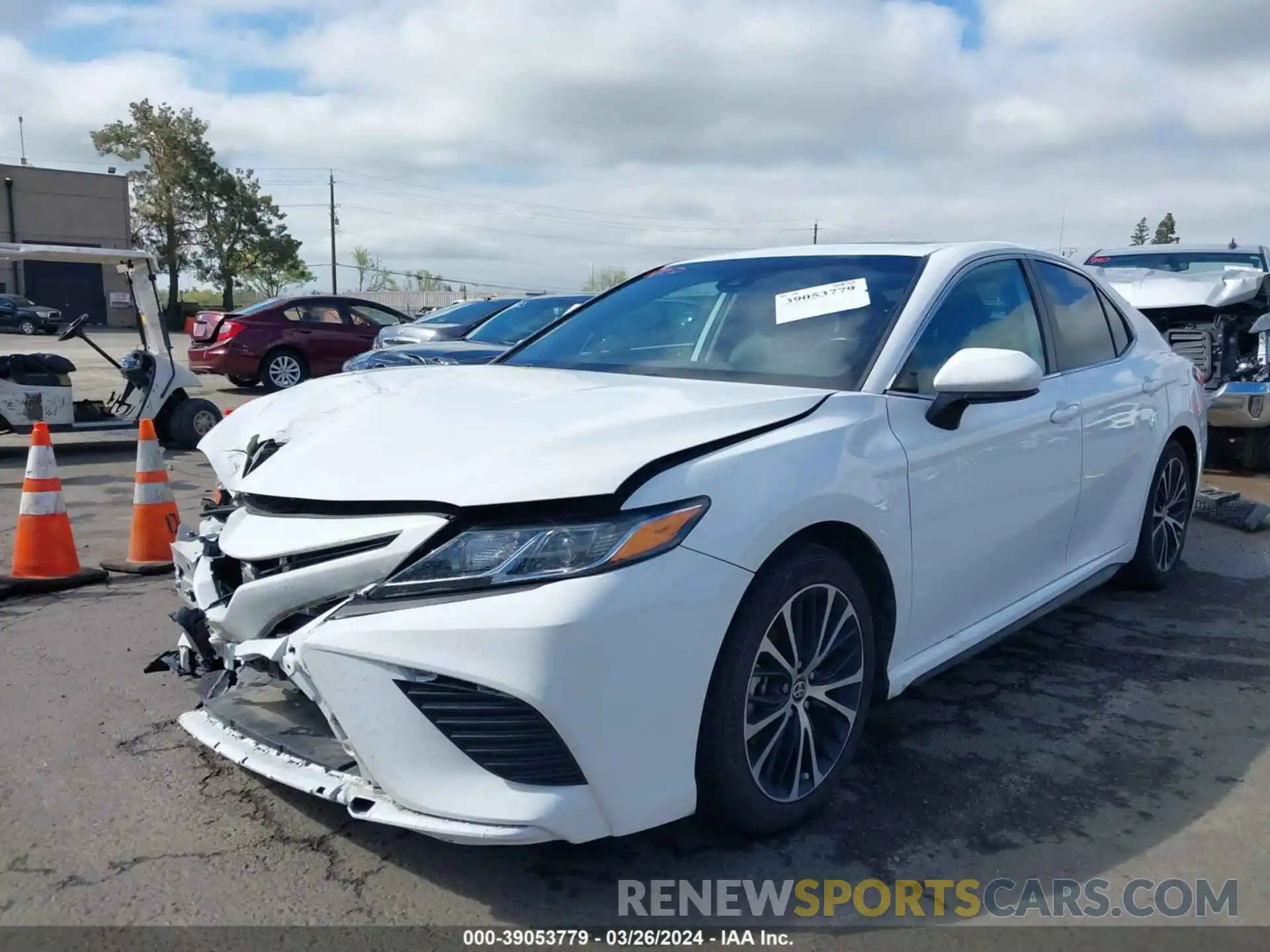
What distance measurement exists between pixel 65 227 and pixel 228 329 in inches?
1541

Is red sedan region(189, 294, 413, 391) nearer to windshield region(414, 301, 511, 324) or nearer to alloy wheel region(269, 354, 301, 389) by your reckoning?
alloy wheel region(269, 354, 301, 389)

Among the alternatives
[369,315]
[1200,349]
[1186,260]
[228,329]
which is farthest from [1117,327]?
[369,315]

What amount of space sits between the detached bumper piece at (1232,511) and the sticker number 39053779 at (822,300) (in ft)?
14.1

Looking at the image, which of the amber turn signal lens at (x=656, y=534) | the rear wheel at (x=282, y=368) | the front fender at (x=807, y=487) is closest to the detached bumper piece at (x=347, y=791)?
the amber turn signal lens at (x=656, y=534)

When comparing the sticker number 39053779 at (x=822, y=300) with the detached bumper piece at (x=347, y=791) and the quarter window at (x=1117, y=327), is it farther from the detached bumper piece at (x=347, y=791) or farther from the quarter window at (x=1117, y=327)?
the detached bumper piece at (x=347, y=791)

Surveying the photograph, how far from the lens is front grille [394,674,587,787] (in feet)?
7.55

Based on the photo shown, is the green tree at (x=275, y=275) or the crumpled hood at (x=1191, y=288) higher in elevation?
the green tree at (x=275, y=275)

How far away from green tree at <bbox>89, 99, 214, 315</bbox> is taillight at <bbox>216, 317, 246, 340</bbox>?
38041 millimetres

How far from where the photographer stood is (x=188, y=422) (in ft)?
32.8

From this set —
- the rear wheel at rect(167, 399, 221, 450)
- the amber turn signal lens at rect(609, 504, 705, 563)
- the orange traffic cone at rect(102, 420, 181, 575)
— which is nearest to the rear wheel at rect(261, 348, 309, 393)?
the rear wheel at rect(167, 399, 221, 450)

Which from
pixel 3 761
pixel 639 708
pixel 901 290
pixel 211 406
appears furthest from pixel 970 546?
pixel 211 406

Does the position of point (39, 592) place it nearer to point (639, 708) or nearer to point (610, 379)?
point (610, 379)

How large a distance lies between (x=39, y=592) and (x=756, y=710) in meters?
3.92

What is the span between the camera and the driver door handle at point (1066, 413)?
386cm
